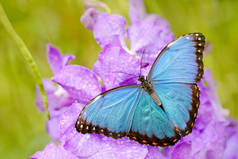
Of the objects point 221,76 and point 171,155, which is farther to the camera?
point 221,76

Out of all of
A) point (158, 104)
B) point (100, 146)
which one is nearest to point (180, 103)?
point (158, 104)

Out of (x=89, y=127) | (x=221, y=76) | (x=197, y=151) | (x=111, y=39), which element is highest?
(x=111, y=39)

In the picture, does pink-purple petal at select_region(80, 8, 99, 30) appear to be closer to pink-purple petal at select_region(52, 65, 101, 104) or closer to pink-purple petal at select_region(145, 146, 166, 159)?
pink-purple petal at select_region(52, 65, 101, 104)

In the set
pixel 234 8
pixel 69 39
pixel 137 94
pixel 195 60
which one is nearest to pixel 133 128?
pixel 137 94

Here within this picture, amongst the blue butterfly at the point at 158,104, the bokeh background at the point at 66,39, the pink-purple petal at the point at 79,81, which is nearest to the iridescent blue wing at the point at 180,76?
the blue butterfly at the point at 158,104

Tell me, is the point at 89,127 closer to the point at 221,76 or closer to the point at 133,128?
the point at 133,128

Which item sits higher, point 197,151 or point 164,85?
point 164,85

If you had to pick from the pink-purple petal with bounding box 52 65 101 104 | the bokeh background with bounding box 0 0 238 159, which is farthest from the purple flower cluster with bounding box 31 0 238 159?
the bokeh background with bounding box 0 0 238 159
